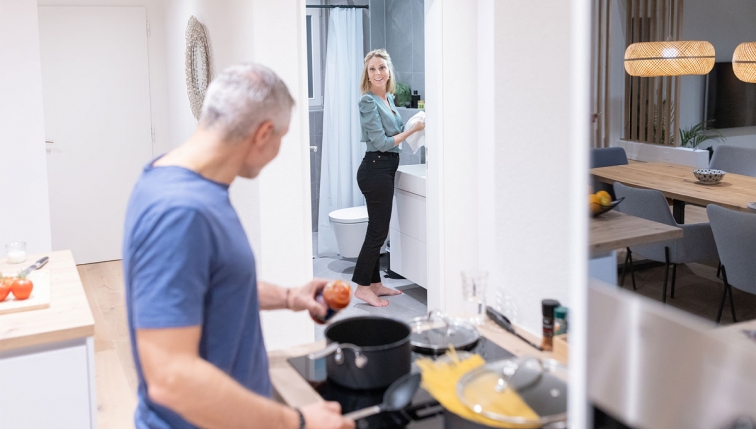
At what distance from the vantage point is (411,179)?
4789 millimetres

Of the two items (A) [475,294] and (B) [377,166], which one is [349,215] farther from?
(A) [475,294]

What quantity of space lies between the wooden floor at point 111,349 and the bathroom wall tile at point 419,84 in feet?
8.77

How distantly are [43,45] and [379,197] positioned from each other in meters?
3.12

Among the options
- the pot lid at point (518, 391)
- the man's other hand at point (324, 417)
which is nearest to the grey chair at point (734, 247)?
the pot lid at point (518, 391)

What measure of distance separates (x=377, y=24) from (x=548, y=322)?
5.00 m

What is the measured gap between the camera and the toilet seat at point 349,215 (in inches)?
220

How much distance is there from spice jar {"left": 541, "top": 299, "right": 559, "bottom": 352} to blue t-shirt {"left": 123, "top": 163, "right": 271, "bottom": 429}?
70 centimetres

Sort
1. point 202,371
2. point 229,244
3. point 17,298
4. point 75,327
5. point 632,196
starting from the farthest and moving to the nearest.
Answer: point 17,298
point 75,327
point 229,244
point 202,371
point 632,196

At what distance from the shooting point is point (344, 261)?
5.95 m

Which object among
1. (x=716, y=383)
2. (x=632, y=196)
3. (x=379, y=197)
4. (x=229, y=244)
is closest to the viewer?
(x=716, y=383)

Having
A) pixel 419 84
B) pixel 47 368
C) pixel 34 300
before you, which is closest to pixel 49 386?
pixel 47 368

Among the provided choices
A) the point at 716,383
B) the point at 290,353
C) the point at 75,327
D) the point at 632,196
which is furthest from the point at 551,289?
the point at 75,327

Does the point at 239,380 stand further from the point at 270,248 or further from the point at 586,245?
the point at 270,248

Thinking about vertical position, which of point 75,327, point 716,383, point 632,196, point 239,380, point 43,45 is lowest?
point 75,327
